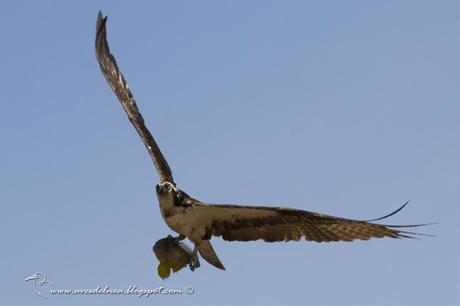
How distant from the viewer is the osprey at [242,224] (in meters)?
17.6

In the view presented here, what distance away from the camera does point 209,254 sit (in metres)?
18.5

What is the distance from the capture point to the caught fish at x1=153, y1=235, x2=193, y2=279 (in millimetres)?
17500

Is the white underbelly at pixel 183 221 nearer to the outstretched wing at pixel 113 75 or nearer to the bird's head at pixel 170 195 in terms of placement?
the bird's head at pixel 170 195

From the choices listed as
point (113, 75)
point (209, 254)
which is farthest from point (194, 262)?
point (113, 75)

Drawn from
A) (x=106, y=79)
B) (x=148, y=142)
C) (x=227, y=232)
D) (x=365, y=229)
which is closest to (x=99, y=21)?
(x=106, y=79)

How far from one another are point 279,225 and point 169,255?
84.3 inches

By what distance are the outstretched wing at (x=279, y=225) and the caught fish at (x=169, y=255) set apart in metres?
0.67

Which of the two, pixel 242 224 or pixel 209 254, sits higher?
pixel 242 224

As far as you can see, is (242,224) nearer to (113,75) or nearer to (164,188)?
(164,188)

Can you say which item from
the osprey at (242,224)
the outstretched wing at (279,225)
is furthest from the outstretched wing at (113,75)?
the outstretched wing at (279,225)

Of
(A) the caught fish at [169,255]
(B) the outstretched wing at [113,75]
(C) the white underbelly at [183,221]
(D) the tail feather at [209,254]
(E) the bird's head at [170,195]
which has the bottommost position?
(A) the caught fish at [169,255]

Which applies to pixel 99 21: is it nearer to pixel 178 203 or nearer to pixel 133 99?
pixel 133 99

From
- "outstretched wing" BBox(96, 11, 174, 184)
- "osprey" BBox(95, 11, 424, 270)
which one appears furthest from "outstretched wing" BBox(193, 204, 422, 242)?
"outstretched wing" BBox(96, 11, 174, 184)

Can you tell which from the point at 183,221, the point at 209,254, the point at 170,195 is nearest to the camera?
the point at 170,195
